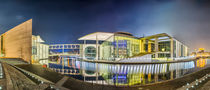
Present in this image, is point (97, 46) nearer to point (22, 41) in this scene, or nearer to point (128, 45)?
point (128, 45)

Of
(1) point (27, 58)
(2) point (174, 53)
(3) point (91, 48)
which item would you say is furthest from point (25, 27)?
(2) point (174, 53)

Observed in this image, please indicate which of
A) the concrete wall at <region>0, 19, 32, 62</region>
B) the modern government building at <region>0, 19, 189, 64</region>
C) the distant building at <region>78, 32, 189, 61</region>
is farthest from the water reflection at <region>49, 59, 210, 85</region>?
the distant building at <region>78, 32, 189, 61</region>

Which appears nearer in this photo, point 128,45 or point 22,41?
point 22,41

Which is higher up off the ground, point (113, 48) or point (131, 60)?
point (113, 48)

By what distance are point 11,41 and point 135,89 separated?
25.6 m

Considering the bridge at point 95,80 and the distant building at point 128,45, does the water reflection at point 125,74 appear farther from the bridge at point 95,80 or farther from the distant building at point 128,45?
the distant building at point 128,45

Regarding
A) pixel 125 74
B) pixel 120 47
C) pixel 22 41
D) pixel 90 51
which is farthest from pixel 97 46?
pixel 125 74

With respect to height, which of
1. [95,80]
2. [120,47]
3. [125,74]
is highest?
[120,47]

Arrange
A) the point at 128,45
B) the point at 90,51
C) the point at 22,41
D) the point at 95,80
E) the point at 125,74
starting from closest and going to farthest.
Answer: the point at 95,80 → the point at 125,74 → the point at 22,41 → the point at 128,45 → the point at 90,51

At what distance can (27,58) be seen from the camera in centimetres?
1603

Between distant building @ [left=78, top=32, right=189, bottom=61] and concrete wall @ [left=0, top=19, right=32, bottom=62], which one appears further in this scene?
distant building @ [left=78, top=32, right=189, bottom=61]

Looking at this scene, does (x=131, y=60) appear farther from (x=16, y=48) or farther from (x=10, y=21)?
(x=10, y=21)

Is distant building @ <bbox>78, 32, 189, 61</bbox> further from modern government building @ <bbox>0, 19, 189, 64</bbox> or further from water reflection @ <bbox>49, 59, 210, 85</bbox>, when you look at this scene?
water reflection @ <bbox>49, 59, 210, 85</bbox>

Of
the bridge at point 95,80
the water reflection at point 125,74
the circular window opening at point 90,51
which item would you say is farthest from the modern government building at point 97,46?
the water reflection at point 125,74
